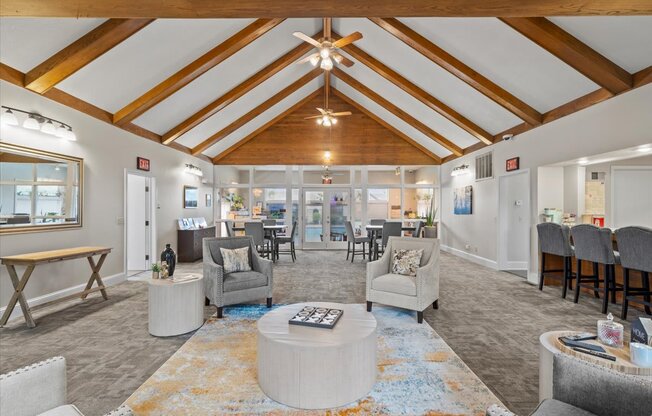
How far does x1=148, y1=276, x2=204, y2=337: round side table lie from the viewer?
323 centimetres

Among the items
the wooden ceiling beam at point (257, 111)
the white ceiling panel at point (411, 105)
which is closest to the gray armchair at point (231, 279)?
the wooden ceiling beam at point (257, 111)

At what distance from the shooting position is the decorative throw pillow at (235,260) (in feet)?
13.4

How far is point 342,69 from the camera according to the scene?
320 inches

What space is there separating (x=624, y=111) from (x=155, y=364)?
5.89 meters

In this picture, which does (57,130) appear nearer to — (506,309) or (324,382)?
(324,382)

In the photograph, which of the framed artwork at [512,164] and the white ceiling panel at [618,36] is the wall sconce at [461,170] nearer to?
the framed artwork at [512,164]

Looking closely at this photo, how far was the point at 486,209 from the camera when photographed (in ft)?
23.9

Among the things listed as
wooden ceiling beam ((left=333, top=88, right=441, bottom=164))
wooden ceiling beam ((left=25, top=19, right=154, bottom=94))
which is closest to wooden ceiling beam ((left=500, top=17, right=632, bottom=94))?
wooden ceiling beam ((left=25, top=19, right=154, bottom=94))

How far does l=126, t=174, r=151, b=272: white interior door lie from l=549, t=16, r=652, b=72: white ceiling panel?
24.2ft

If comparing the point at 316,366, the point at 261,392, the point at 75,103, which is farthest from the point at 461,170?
the point at 75,103

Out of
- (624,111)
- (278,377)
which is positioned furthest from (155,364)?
(624,111)

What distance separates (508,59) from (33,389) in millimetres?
5884

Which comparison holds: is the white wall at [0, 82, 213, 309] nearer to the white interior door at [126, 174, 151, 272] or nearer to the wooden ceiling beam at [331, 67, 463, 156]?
the white interior door at [126, 174, 151, 272]

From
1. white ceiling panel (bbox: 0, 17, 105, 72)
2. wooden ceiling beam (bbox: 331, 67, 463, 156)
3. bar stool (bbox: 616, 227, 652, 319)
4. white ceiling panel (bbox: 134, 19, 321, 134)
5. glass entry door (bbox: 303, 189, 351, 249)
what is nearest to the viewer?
white ceiling panel (bbox: 0, 17, 105, 72)
